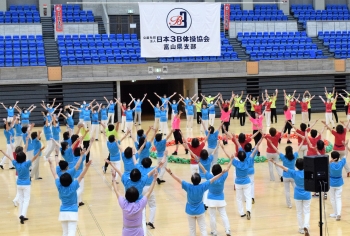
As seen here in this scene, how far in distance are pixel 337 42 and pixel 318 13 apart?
A: 423cm

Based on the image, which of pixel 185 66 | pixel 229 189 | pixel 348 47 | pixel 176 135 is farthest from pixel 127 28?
pixel 229 189

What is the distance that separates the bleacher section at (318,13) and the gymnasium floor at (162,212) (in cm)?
2815

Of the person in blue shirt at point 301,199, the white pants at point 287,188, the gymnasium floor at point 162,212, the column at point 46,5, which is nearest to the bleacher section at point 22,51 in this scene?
the column at point 46,5

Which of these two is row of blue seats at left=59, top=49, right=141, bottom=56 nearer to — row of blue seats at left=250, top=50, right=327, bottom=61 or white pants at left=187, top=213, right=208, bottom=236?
row of blue seats at left=250, top=50, right=327, bottom=61

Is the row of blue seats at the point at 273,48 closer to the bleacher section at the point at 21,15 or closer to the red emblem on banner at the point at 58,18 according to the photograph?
the red emblem on banner at the point at 58,18

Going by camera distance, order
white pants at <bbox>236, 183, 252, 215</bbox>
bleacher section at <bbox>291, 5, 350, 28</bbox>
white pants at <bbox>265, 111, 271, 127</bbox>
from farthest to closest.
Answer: bleacher section at <bbox>291, 5, 350, 28</bbox>, white pants at <bbox>265, 111, 271, 127</bbox>, white pants at <bbox>236, 183, 252, 215</bbox>

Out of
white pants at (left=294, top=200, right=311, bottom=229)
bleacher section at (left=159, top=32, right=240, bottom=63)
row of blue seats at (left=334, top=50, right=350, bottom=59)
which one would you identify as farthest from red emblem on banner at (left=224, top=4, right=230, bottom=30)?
white pants at (left=294, top=200, right=311, bottom=229)

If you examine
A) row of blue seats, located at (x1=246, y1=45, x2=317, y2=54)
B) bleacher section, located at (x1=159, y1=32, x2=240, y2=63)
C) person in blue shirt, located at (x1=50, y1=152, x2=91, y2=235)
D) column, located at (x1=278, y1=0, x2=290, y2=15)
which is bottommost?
person in blue shirt, located at (x1=50, y1=152, x2=91, y2=235)

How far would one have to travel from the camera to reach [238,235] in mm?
10852

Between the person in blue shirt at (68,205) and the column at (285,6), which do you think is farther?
the column at (285,6)

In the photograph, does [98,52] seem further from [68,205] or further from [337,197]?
[68,205]

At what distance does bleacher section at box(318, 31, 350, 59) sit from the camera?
38469mm

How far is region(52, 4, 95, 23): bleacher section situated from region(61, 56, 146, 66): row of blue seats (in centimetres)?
528

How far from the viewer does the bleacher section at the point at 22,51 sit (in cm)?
3328
